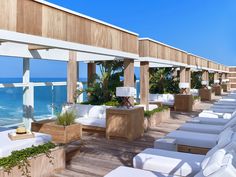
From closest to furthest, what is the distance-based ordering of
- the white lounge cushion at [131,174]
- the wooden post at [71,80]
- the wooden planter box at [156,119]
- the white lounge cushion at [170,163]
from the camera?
the white lounge cushion at [131,174] → the white lounge cushion at [170,163] → the wooden planter box at [156,119] → the wooden post at [71,80]

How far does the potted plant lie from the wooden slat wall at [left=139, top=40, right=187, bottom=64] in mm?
3541

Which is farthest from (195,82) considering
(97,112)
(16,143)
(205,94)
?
(16,143)

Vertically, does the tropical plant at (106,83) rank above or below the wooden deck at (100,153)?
above

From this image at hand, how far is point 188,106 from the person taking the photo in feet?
42.3

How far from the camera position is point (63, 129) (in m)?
6.53

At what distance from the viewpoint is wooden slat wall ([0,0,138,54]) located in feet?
13.7

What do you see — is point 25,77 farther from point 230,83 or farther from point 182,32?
point 182,32

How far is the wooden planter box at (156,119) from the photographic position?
8577mm

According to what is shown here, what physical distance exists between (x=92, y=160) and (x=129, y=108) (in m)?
2.24

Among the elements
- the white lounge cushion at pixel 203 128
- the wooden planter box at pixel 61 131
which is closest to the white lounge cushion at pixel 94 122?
the wooden planter box at pixel 61 131

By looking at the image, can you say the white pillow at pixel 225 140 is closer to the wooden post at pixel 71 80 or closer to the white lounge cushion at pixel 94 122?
the white lounge cushion at pixel 94 122

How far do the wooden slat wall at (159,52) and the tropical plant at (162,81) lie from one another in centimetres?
224

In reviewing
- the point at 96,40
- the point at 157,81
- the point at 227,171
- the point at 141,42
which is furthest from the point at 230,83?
the point at 227,171

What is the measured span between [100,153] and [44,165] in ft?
5.70
